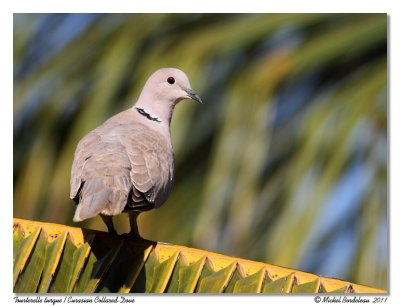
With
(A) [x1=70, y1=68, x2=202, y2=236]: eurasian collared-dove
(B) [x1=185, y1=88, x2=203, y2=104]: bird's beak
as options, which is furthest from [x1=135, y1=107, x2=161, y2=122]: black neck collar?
(B) [x1=185, y1=88, x2=203, y2=104]: bird's beak

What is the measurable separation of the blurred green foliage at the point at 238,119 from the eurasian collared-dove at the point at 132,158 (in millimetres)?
72

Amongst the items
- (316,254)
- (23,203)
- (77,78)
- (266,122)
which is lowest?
(316,254)

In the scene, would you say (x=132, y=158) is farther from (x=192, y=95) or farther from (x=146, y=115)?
(x=192, y=95)

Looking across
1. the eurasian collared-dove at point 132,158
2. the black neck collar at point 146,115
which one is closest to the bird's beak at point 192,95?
the eurasian collared-dove at point 132,158

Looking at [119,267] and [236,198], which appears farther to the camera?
[236,198]

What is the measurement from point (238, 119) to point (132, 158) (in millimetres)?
592

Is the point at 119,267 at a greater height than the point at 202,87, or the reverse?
the point at 202,87

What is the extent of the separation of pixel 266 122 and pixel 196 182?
0.47 metres

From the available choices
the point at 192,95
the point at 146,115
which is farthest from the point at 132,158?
the point at 192,95

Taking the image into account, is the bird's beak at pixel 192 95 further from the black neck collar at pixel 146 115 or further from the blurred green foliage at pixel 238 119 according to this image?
the black neck collar at pixel 146 115

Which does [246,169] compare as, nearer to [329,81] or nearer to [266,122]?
[266,122]
